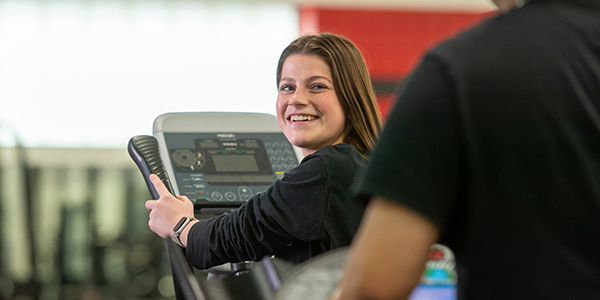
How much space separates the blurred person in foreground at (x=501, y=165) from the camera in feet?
2.08

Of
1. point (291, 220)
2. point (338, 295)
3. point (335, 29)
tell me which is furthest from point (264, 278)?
point (335, 29)

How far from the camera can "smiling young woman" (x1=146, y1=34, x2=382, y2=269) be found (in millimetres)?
1281

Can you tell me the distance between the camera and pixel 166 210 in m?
1.51

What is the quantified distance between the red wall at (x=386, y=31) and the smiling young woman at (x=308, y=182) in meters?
3.61

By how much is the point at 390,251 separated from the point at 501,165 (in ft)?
0.49

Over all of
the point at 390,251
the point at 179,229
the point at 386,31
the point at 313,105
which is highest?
the point at 390,251

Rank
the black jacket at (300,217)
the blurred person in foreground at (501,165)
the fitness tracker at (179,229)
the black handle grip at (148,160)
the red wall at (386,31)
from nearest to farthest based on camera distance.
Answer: the blurred person in foreground at (501,165)
the black jacket at (300,217)
the fitness tracker at (179,229)
the black handle grip at (148,160)
the red wall at (386,31)

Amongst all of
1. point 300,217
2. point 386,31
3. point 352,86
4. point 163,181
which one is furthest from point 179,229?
point 386,31

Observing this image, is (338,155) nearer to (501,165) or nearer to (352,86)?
(352,86)

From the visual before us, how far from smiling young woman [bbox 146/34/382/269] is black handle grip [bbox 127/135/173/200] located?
0.06 meters

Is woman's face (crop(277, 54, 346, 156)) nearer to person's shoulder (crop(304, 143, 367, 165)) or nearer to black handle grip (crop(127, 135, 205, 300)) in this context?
person's shoulder (crop(304, 143, 367, 165))

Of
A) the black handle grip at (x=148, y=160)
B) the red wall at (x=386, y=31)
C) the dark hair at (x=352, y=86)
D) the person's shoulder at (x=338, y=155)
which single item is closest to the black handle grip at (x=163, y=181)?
the black handle grip at (x=148, y=160)

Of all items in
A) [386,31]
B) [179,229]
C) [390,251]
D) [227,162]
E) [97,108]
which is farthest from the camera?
[386,31]

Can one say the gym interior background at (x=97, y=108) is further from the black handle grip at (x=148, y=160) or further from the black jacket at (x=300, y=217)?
the black jacket at (x=300, y=217)
